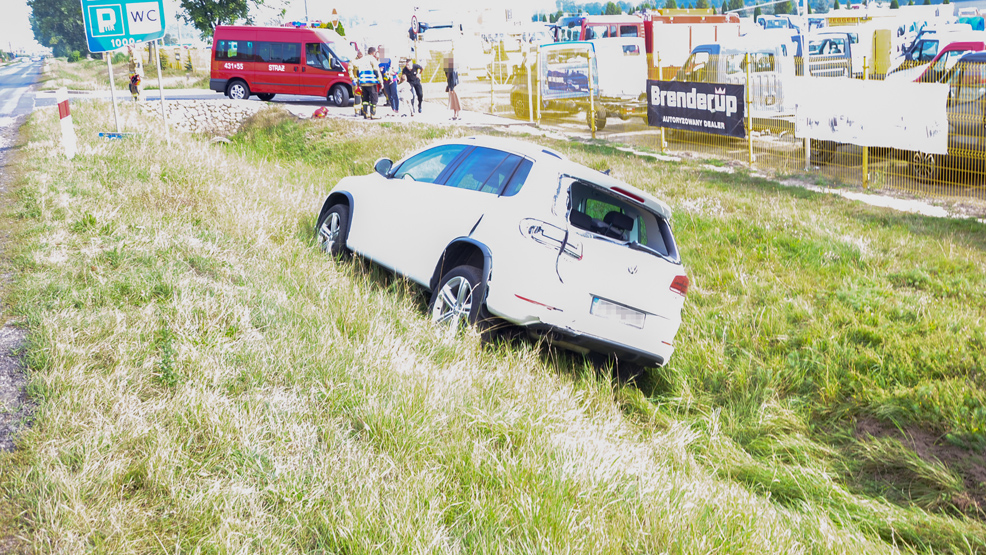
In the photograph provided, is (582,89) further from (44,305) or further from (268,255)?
(44,305)

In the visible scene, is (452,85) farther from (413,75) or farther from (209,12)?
(209,12)

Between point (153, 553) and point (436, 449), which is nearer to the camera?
point (153, 553)

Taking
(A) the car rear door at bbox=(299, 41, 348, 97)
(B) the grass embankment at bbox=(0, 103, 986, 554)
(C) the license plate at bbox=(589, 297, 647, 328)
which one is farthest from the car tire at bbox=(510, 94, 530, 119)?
(C) the license plate at bbox=(589, 297, 647, 328)

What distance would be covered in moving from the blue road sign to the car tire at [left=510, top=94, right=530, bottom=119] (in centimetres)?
1131

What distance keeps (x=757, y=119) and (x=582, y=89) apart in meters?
7.82

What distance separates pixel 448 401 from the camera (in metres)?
4.27

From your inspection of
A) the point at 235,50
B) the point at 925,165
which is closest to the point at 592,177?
the point at 925,165

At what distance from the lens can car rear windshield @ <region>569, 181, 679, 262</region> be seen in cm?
608

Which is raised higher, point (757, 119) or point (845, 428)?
point (757, 119)

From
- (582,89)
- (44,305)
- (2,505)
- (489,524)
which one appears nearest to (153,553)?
(2,505)

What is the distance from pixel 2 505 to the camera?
9.61 ft

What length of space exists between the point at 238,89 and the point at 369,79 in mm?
7672

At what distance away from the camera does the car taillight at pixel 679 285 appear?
19.8 ft

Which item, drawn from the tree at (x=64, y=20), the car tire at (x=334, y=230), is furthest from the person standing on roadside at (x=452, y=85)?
the tree at (x=64, y=20)
